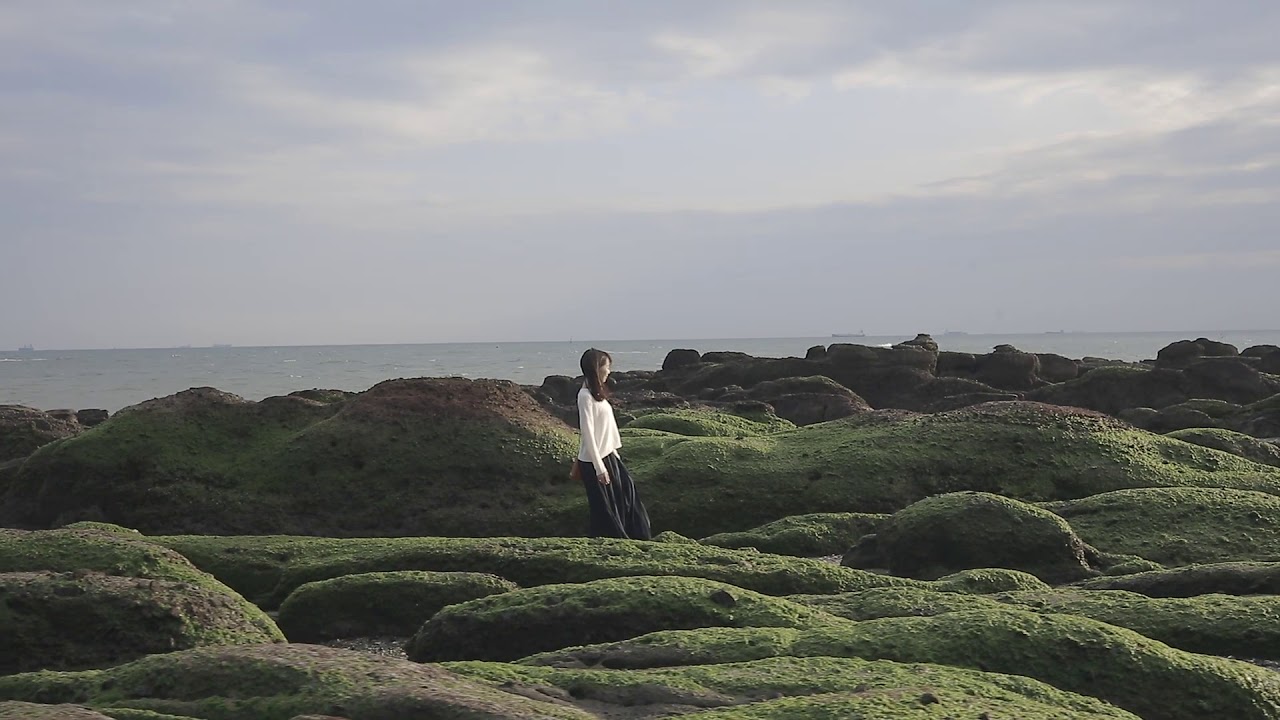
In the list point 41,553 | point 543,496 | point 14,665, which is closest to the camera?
point 14,665

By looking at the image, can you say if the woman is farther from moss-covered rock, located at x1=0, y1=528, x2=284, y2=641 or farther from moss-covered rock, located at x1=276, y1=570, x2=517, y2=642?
moss-covered rock, located at x1=0, y1=528, x2=284, y2=641

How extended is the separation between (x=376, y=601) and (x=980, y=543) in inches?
268

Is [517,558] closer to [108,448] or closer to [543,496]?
[543,496]

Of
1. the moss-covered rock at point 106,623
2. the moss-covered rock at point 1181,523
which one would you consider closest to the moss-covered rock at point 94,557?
the moss-covered rock at point 106,623

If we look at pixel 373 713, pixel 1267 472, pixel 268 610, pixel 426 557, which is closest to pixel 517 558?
pixel 426 557

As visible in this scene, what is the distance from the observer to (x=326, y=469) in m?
20.0

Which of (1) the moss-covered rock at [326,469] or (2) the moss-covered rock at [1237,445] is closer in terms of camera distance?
(1) the moss-covered rock at [326,469]

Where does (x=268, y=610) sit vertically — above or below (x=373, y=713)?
below

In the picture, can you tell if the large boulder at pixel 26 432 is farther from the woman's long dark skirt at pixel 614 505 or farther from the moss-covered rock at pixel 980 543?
the moss-covered rock at pixel 980 543

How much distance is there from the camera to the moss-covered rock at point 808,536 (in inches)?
649

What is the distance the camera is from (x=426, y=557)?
13898mm

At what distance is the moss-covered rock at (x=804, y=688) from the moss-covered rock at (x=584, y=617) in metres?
1.71

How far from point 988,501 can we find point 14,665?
10363 millimetres

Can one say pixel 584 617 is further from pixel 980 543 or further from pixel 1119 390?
pixel 1119 390
